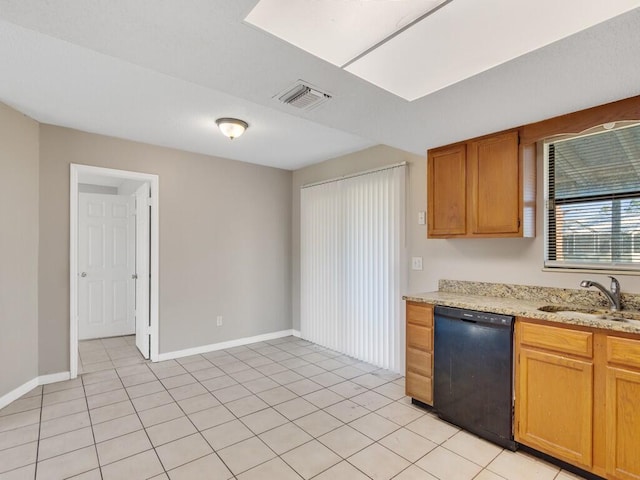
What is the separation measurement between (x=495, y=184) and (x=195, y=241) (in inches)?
133

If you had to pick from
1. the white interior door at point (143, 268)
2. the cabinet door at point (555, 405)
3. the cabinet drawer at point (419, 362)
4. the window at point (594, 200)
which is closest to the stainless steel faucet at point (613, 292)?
the window at point (594, 200)

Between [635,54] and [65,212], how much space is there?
4.45 metres

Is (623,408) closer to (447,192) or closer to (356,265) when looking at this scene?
(447,192)

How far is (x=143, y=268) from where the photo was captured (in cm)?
416

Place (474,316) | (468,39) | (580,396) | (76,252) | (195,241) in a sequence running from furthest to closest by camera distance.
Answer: (195,241), (76,252), (474,316), (580,396), (468,39)

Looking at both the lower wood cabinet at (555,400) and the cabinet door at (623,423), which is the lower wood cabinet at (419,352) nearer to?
the lower wood cabinet at (555,400)

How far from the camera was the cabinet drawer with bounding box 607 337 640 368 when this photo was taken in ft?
5.82

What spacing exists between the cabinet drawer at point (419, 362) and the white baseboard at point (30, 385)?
3.34m

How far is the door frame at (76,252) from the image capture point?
136 inches

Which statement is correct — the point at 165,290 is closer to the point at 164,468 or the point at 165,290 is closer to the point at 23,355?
the point at 23,355

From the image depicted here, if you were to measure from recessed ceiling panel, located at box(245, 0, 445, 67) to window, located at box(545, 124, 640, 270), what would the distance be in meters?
1.74

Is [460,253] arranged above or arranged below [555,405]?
above

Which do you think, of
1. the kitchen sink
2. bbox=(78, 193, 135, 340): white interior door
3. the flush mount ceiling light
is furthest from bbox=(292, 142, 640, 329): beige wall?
bbox=(78, 193, 135, 340): white interior door

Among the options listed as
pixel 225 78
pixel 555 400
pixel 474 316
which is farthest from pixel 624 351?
pixel 225 78
